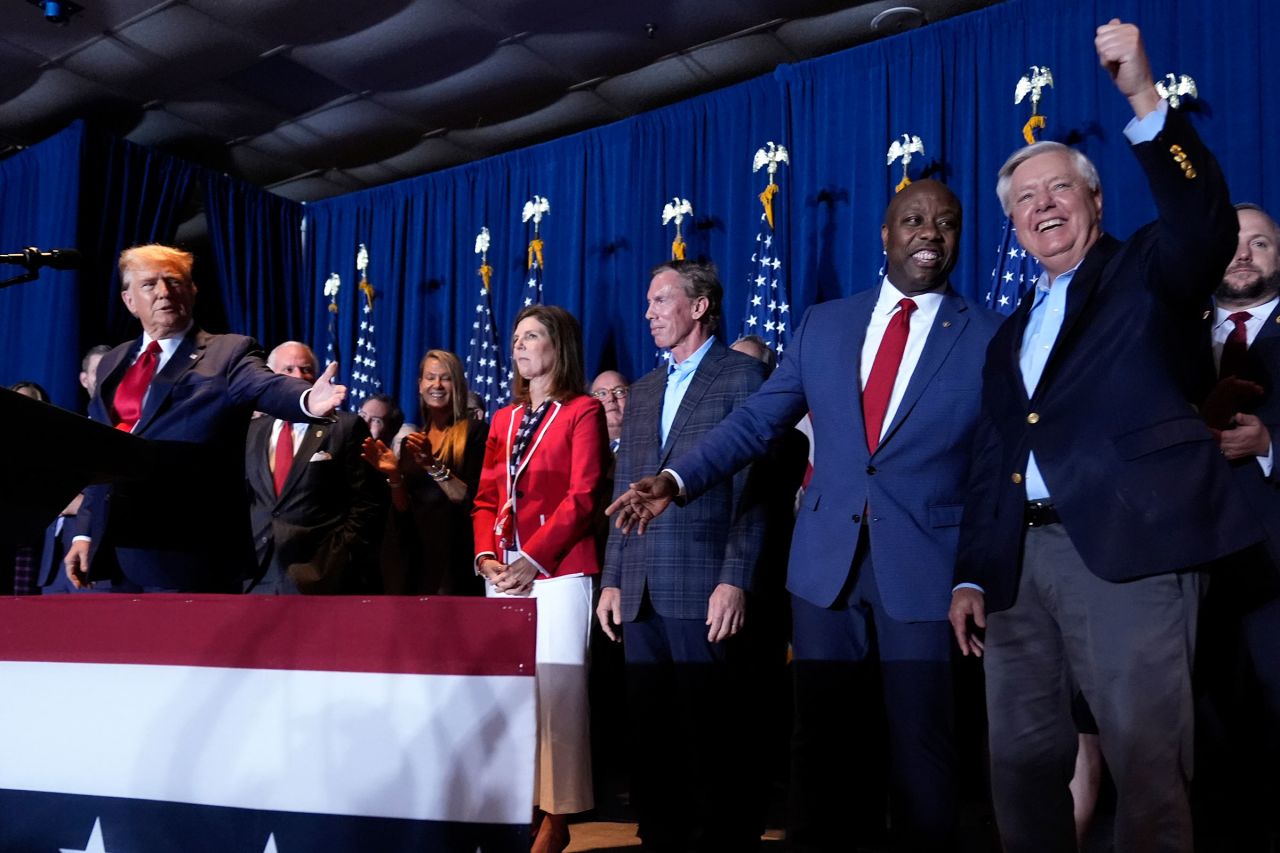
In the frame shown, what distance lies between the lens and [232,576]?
2773 millimetres

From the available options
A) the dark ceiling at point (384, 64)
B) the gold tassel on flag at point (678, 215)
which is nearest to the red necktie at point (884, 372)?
the dark ceiling at point (384, 64)

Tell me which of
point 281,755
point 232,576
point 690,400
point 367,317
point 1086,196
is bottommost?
point 281,755

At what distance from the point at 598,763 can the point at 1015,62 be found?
3.62 meters

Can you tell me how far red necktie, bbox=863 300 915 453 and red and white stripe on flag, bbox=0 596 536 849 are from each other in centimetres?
133

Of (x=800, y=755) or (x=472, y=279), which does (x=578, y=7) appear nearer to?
(x=472, y=279)

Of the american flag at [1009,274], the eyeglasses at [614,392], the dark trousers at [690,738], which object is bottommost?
the dark trousers at [690,738]

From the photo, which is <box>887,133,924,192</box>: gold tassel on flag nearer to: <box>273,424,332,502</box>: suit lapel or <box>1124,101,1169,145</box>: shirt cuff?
<box>273,424,332,502</box>: suit lapel

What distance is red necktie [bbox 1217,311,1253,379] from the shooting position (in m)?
2.73

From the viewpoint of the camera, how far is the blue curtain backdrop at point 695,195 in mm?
4660

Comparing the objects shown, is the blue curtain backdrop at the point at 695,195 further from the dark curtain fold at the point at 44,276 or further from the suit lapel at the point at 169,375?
the suit lapel at the point at 169,375

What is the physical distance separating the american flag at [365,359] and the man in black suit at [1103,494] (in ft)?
18.8

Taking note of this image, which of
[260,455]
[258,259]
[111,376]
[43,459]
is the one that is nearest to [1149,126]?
[43,459]

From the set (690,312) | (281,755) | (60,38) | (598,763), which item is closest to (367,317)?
(60,38)

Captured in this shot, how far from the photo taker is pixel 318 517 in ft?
13.3
